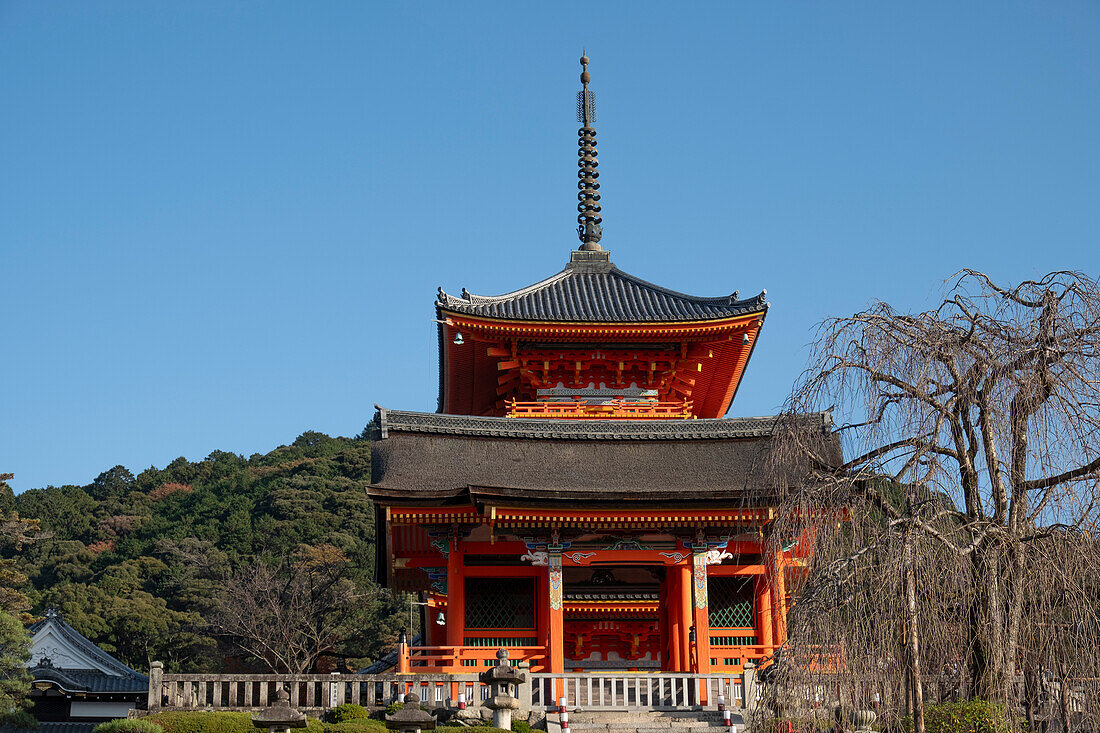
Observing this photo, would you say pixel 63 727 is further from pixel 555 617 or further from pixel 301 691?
pixel 555 617

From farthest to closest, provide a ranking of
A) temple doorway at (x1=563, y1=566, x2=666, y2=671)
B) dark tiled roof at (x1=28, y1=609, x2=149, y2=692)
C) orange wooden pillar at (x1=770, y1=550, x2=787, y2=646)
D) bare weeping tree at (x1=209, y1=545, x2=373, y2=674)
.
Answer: bare weeping tree at (x1=209, y1=545, x2=373, y2=674) < dark tiled roof at (x1=28, y1=609, x2=149, y2=692) < temple doorway at (x1=563, y1=566, x2=666, y2=671) < orange wooden pillar at (x1=770, y1=550, x2=787, y2=646)

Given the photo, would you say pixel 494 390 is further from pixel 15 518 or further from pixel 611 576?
pixel 15 518

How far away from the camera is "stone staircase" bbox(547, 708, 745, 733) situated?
1512 cm

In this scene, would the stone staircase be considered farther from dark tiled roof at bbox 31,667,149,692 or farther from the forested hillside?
the forested hillside

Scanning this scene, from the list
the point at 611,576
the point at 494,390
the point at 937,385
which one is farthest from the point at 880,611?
the point at 494,390

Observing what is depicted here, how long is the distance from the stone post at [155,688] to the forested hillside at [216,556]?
27569 mm

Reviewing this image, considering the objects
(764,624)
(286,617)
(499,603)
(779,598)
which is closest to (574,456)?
(499,603)

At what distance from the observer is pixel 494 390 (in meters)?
28.4

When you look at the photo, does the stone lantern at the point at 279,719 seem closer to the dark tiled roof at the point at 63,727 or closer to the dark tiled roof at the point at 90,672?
the dark tiled roof at the point at 63,727

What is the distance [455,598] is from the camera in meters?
19.0

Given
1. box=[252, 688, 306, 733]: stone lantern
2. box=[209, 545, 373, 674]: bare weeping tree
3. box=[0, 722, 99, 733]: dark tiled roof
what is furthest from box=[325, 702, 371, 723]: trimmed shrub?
box=[209, 545, 373, 674]: bare weeping tree

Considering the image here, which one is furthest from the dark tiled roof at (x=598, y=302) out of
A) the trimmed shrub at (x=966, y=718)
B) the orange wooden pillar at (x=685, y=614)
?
the trimmed shrub at (x=966, y=718)

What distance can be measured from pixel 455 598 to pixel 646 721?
463 cm

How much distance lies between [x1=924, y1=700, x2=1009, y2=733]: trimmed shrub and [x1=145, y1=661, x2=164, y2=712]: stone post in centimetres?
1086
